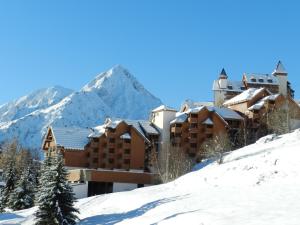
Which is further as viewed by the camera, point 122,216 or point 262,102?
point 262,102

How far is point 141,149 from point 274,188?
177 feet

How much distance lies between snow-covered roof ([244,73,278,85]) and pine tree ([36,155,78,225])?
86435 mm

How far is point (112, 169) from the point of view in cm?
8431

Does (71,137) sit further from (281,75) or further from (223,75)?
→ (281,75)

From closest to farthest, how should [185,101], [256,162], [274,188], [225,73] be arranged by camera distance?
[274,188] → [256,162] → [185,101] → [225,73]

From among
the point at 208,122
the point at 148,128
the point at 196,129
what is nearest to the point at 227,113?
the point at 208,122

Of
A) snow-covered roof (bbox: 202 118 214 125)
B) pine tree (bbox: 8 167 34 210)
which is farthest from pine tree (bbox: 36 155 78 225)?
snow-covered roof (bbox: 202 118 214 125)

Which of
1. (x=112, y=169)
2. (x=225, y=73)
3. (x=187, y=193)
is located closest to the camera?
(x=187, y=193)

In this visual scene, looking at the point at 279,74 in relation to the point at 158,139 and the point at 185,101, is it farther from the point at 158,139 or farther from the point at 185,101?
the point at 158,139

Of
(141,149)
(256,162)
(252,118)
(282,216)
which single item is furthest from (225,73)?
(282,216)

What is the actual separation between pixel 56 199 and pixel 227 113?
55510 mm

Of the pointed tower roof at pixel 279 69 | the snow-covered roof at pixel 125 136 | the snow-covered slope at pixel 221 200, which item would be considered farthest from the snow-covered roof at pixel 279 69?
the snow-covered slope at pixel 221 200

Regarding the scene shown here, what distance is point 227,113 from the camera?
299 ft

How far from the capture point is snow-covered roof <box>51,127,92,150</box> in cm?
8169
